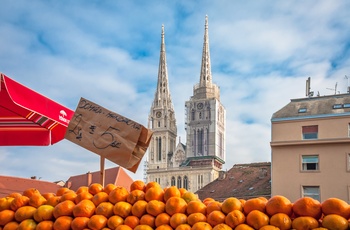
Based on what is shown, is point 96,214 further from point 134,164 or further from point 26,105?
point 26,105

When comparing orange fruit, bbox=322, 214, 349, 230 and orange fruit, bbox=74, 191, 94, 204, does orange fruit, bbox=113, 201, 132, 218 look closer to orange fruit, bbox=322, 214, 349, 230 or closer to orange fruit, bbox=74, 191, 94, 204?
orange fruit, bbox=74, 191, 94, 204

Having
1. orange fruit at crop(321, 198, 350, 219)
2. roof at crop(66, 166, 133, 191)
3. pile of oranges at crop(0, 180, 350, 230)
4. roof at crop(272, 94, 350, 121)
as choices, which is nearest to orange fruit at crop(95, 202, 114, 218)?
pile of oranges at crop(0, 180, 350, 230)

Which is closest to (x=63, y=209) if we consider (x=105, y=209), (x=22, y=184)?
(x=105, y=209)

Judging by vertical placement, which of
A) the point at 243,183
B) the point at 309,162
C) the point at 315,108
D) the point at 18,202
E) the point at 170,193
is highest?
the point at 315,108

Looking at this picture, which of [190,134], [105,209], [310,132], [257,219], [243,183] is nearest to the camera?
[257,219]

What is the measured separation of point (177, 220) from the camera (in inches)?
159

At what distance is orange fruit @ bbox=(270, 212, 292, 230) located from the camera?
147 inches

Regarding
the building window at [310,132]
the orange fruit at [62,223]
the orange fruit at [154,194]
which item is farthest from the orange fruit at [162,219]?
the building window at [310,132]

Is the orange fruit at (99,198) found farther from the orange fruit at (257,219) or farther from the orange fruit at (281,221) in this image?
the orange fruit at (281,221)

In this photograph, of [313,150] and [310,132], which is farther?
[310,132]

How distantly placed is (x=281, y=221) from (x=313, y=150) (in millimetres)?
22974

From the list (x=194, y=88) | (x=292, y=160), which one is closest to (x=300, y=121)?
(x=292, y=160)

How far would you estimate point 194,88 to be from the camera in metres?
119

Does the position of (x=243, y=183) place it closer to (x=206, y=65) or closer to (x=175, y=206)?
(x=175, y=206)
